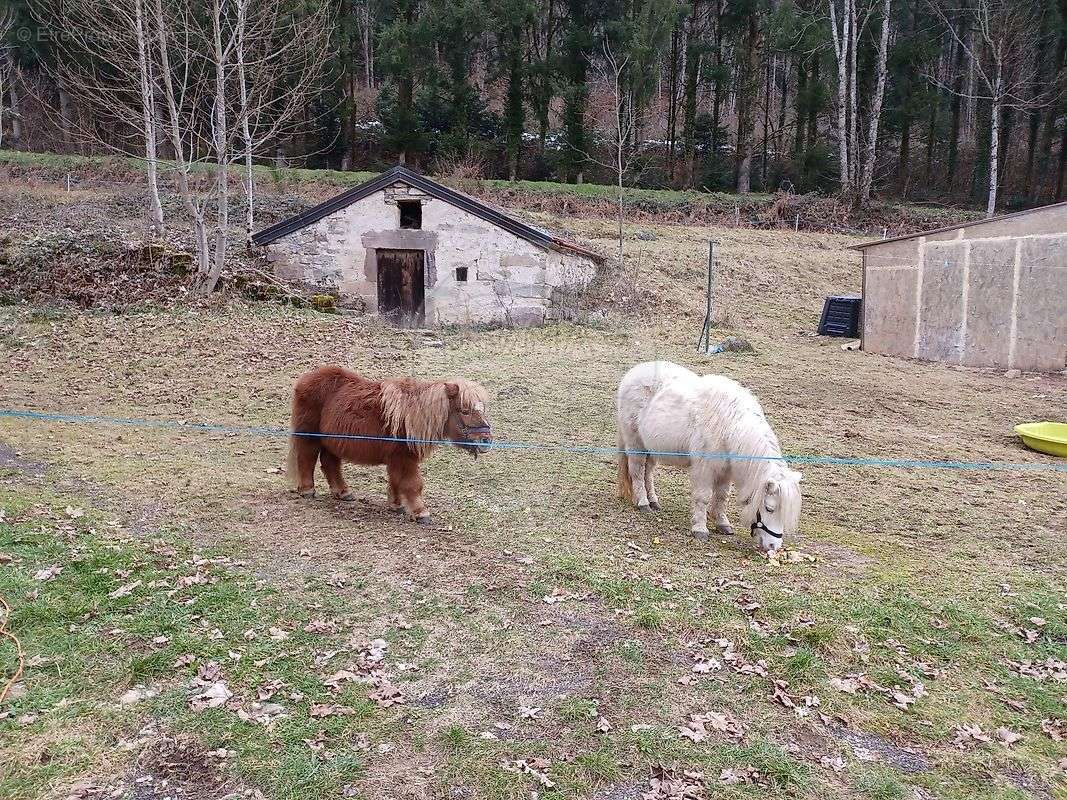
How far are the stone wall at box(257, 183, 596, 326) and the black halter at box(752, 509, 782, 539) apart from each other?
12738 mm

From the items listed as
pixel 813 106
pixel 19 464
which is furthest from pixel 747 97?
pixel 19 464

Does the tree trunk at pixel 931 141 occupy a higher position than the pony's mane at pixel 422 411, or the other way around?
the tree trunk at pixel 931 141

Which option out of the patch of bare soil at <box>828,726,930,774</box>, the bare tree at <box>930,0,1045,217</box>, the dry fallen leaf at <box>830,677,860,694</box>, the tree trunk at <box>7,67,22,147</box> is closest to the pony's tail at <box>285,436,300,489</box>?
the dry fallen leaf at <box>830,677,860,694</box>

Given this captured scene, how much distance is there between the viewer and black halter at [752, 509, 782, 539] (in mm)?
6379

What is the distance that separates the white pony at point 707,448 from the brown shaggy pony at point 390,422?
1742 millimetres

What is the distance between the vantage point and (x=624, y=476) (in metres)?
7.81

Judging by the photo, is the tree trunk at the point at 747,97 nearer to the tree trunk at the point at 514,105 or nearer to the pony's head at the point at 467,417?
the tree trunk at the point at 514,105

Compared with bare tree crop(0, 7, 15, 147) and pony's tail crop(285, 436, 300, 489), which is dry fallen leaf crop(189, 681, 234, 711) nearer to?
pony's tail crop(285, 436, 300, 489)

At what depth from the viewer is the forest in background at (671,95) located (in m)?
33.6

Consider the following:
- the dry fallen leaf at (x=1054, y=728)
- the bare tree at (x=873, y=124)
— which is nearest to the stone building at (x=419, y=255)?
the dry fallen leaf at (x=1054, y=728)

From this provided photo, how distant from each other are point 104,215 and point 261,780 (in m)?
25.2

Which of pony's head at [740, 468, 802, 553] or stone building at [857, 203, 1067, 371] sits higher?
stone building at [857, 203, 1067, 371]

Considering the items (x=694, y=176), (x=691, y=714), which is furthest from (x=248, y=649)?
A: (x=694, y=176)

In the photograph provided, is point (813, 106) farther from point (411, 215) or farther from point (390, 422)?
point (390, 422)
